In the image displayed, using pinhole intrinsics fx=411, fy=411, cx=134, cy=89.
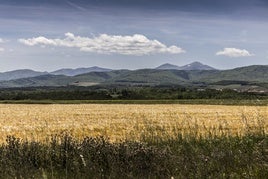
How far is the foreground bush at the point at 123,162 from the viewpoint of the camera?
7930 mm

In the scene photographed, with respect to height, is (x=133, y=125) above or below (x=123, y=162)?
below

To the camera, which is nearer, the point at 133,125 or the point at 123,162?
the point at 123,162

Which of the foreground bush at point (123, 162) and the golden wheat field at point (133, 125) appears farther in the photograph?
the golden wheat field at point (133, 125)

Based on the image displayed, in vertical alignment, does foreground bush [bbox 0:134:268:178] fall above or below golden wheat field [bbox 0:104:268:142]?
above

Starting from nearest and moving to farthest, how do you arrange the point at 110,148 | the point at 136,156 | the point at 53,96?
the point at 136,156 < the point at 110,148 < the point at 53,96

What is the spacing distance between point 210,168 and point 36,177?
3422mm

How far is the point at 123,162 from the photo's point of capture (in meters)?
8.99

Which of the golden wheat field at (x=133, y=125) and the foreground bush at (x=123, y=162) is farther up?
the foreground bush at (x=123, y=162)

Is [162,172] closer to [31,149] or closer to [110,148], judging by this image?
[110,148]

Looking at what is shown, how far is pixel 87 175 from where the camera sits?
7977 millimetres

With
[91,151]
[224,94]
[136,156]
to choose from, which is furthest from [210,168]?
[224,94]

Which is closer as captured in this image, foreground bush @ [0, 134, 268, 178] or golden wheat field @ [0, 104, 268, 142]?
foreground bush @ [0, 134, 268, 178]

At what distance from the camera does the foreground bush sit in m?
7.93

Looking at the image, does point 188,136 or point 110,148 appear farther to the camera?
point 188,136
